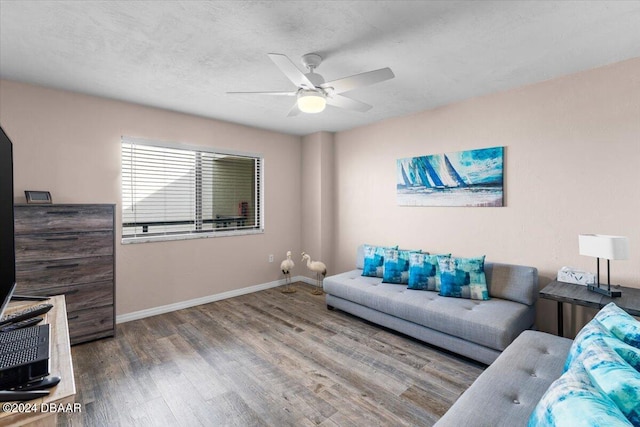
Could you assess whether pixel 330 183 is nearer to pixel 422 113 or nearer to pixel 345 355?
pixel 422 113

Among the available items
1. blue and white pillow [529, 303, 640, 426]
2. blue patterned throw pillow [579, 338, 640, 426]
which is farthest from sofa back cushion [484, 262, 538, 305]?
blue patterned throw pillow [579, 338, 640, 426]

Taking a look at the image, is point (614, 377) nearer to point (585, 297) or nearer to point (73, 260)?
point (585, 297)

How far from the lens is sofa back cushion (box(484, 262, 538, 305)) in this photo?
2689mm

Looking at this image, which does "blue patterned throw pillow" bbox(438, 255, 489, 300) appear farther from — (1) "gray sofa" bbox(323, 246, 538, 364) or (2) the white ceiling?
(2) the white ceiling

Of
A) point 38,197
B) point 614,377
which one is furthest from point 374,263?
point 38,197

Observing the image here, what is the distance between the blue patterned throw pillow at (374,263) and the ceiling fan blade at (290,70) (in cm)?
220

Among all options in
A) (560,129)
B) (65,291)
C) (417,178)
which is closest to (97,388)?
(65,291)

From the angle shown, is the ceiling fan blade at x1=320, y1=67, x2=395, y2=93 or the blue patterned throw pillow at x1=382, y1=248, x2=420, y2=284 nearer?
the ceiling fan blade at x1=320, y1=67, x2=395, y2=93

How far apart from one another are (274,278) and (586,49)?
4317 millimetres

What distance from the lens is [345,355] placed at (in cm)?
261

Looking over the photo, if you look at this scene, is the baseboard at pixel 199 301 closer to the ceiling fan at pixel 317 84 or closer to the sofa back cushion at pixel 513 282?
→ the sofa back cushion at pixel 513 282

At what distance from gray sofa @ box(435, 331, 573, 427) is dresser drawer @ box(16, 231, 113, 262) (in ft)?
10.2

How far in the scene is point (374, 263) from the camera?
366cm

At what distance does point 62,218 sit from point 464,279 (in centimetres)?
376
